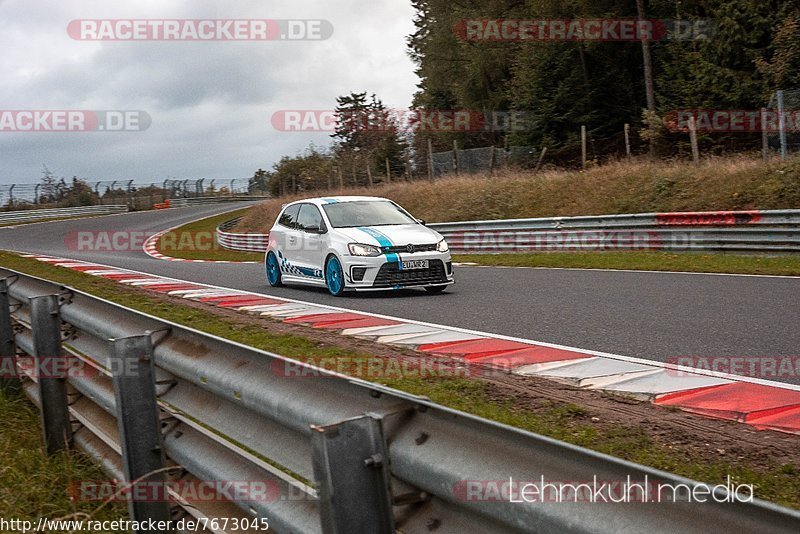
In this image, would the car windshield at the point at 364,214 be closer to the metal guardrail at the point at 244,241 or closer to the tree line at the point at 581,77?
the metal guardrail at the point at 244,241

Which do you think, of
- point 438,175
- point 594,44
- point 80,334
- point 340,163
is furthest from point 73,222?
point 80,334

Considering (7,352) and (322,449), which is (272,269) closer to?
(7,352)

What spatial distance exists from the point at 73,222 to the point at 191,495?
5098 centimetres

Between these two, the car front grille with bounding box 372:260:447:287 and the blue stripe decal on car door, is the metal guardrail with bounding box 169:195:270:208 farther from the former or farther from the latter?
the car front grille with bounding box 372:260:447:287

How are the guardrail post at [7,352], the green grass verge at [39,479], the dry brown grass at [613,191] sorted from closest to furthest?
the green grass verge at [39,479], the guardrail post at [7,352], the dry brown grass at [613,191]

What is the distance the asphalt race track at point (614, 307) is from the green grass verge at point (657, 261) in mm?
1202

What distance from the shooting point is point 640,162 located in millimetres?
26062

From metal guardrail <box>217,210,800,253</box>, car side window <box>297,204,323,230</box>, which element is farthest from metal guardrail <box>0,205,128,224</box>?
car side window <box>297,204,323,230</box>

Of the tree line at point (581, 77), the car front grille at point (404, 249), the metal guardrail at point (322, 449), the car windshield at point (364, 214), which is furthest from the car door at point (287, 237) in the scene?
the tree line at point (581, 77)

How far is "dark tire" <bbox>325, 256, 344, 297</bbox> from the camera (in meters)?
12.6

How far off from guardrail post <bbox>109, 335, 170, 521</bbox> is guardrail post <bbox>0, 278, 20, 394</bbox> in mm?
3849

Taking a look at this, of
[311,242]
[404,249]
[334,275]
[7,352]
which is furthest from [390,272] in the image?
[7,352]

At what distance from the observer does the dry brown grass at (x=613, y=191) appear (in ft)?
65.4

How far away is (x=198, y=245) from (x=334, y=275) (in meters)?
26.6
